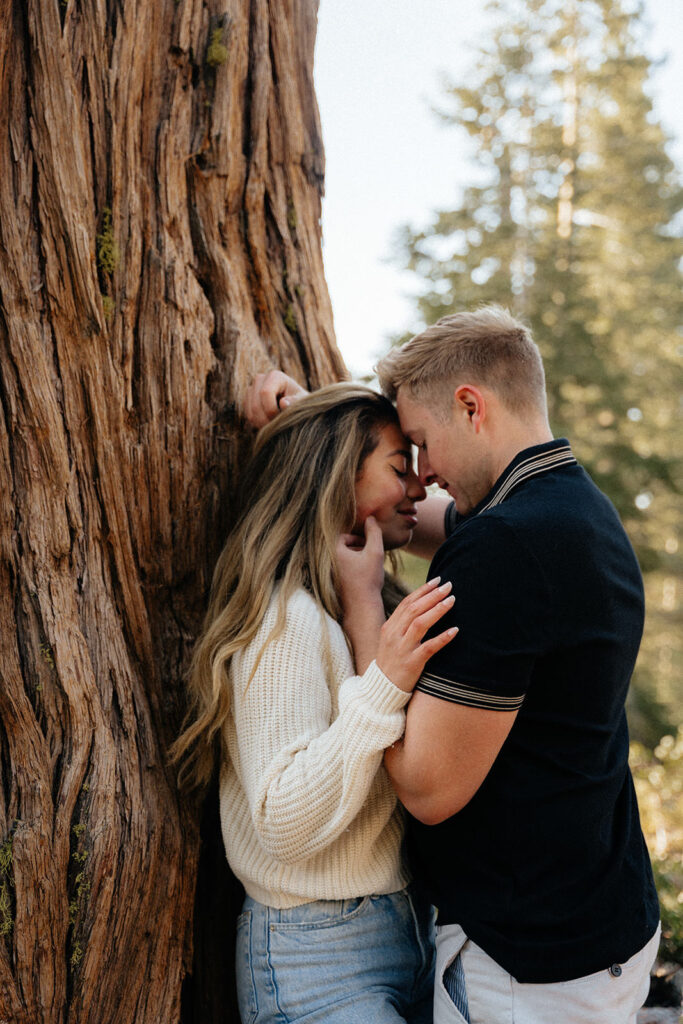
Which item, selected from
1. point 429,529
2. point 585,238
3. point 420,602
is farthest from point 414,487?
point 585,238

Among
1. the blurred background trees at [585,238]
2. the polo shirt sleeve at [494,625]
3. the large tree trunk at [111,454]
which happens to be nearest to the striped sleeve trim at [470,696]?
the polo shirt sleeve at [494,625]

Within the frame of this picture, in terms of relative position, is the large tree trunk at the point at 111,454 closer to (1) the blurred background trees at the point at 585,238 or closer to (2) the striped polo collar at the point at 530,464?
(2) the striped polo collar at the point at 530,464

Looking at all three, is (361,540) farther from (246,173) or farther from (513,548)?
(246,173)

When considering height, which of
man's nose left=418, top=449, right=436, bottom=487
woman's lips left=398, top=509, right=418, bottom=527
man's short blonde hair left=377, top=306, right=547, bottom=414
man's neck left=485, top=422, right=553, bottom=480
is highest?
man's short blonde hair left=377, top=306, right=547, bottom=414

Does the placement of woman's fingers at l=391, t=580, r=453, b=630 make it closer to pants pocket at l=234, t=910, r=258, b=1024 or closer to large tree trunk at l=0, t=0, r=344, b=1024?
large tree trunk at l=0, t=0, r=344, b=1024

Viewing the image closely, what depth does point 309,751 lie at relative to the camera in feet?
7.18

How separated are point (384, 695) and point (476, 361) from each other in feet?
3.66

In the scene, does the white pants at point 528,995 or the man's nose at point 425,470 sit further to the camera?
the man's nose at point 425,470

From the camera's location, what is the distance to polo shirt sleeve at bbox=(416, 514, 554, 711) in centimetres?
200

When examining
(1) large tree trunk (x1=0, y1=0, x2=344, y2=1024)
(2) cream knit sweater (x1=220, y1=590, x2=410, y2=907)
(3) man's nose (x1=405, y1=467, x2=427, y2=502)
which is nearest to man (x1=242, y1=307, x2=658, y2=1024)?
(2) cream knit sweater (x1=220, y1=590, x2=410, y2=907)

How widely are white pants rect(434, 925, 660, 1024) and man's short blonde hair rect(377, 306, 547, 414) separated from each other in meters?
1.53

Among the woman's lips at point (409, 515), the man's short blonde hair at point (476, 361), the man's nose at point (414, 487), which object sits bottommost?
the woman's lips at point (409, 515)

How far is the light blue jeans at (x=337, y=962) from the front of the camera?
224cm

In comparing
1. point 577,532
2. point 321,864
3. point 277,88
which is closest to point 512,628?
point 577,532
